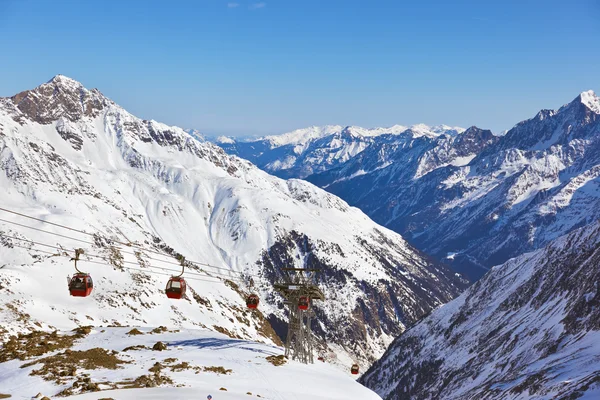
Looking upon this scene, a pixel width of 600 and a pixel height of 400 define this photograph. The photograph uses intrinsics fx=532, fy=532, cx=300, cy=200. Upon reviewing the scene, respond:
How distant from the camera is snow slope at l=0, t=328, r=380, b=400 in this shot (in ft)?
139

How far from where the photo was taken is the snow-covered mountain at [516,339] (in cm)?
8494

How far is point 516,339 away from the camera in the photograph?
12294 centimetres

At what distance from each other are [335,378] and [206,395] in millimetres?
21736

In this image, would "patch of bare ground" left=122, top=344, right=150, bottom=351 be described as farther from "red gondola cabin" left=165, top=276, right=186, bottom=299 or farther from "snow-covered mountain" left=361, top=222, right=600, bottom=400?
"snow-covered mountain" left=361, top=222, right=600, bottom=400

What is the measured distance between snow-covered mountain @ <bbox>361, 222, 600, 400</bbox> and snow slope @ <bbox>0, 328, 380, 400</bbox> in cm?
3450

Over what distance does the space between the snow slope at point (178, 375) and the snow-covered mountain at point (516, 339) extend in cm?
3450

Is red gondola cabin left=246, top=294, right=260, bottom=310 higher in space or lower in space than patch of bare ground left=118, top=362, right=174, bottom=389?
higher

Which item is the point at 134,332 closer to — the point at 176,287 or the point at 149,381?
the point at 176,287

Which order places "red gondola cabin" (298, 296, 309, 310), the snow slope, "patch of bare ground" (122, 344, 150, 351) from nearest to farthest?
the snow slope, "patch of bare ground" (122, 344, 150, 351), "red gondola cabin" (298, 296, 309, 310)

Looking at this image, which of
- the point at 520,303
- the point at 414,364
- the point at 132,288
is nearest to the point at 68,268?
the point at 132,288

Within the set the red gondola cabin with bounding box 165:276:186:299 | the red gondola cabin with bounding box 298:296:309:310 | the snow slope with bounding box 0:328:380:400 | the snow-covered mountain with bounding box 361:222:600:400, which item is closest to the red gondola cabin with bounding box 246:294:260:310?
the snow slope with bounding box 0:328:380:400

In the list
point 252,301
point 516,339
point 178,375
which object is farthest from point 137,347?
point 516,339

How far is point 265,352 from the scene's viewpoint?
223 ft

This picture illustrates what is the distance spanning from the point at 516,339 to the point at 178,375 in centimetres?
9773
